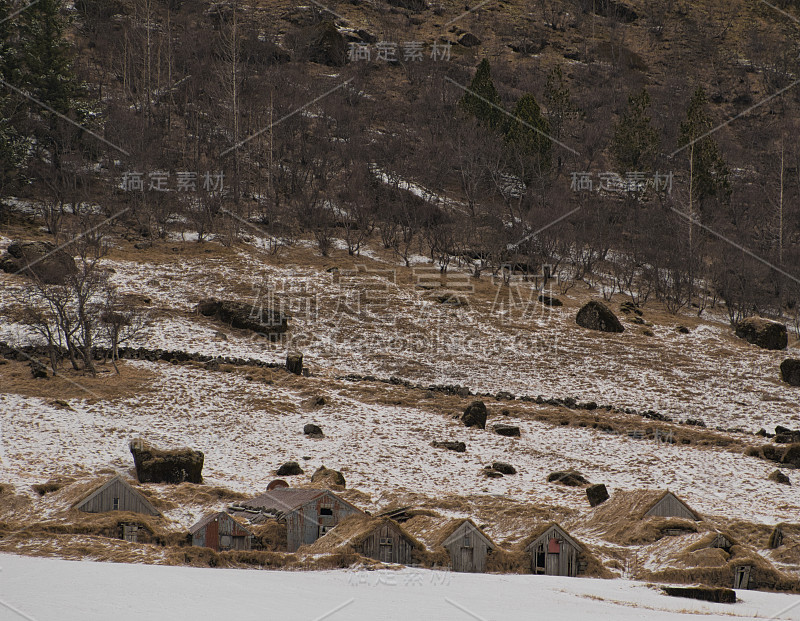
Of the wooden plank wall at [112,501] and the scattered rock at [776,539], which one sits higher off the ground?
the wooden plank wall at [112,501]

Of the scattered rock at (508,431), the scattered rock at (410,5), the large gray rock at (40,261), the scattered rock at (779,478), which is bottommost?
the scattered rock at (779,478)

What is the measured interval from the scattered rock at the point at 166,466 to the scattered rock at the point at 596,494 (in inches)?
480

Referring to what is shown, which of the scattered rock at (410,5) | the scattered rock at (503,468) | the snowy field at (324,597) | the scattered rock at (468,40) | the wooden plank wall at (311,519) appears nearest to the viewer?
the snowy field at (324,597)

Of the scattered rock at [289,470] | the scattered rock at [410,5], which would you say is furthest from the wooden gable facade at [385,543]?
the scattered rock at [410,5]

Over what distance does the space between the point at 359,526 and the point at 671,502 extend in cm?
936

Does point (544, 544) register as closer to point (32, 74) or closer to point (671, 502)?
point (671, 502)

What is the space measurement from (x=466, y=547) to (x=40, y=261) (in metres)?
30.1

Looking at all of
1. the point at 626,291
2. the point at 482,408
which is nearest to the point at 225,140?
the point at 626,291

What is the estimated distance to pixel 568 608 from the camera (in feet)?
45.1

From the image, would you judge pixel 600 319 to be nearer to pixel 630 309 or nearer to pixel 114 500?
pixel 630 309

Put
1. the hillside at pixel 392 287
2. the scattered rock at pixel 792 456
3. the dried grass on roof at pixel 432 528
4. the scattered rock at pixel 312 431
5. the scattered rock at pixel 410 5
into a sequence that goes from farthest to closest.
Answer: the scattered rock at pixel 410 5 → the scattered rock at pixel 312 431 → the scattered rock at pixel 792 456 → the hillside at pixel 392 287 → the dried grass on roof at pixel 432 528

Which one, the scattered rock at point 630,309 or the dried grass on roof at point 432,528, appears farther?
the scattered rock at point 630,309

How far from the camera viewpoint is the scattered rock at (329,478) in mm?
23656

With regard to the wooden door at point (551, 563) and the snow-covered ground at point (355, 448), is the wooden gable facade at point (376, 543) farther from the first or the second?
the snow-covered ground at point (355, 448)
